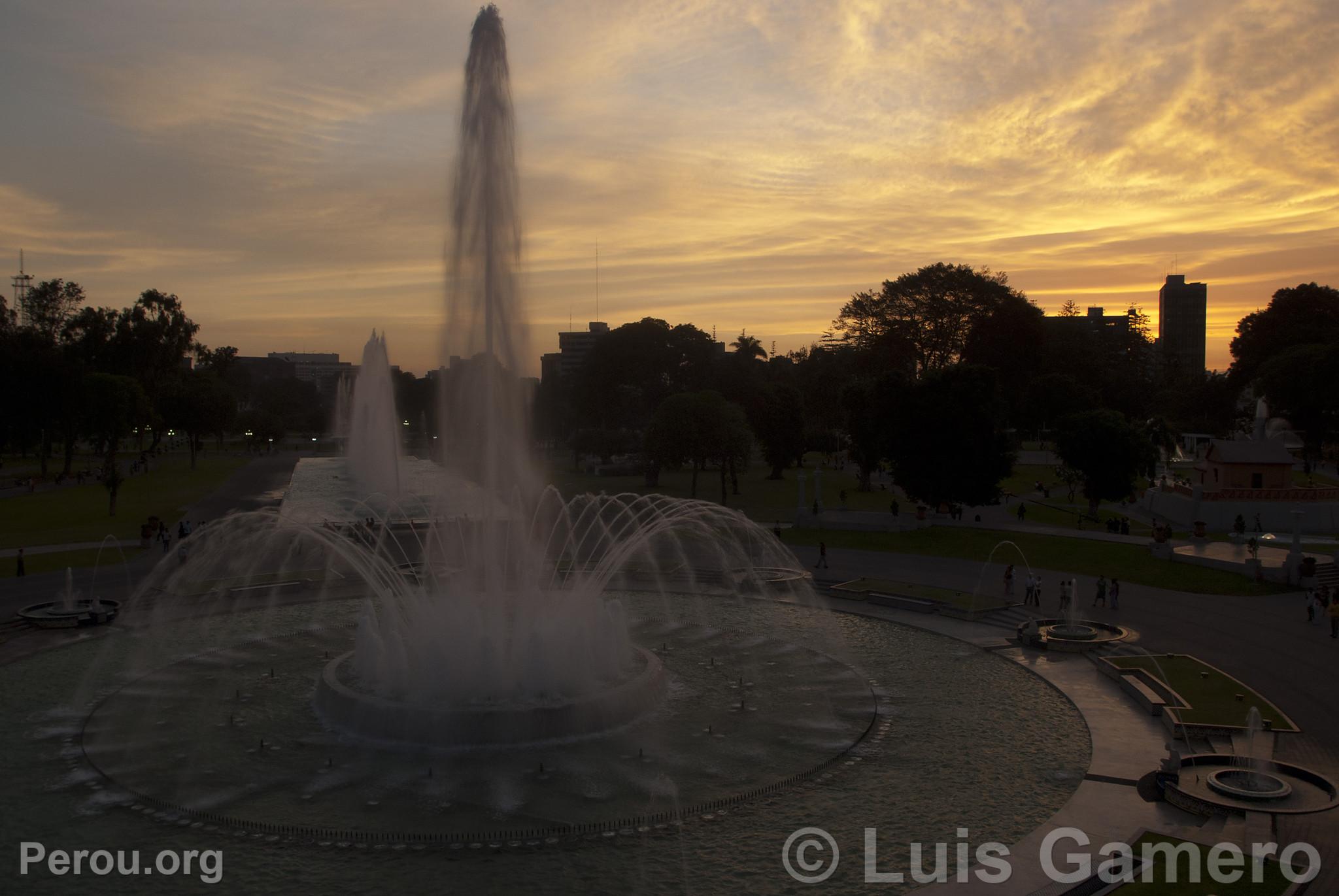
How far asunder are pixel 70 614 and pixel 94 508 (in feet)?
111

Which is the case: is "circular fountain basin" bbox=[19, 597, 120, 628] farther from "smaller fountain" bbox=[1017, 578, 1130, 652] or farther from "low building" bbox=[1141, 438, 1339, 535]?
"low building" bbox=[1141, 438, 1339, 535]

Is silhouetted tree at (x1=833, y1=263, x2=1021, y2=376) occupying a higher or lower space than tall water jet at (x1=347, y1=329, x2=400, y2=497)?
higher

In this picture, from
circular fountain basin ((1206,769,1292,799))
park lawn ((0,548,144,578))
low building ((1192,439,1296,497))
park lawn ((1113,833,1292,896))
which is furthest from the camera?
low building ((1192,439,1296,497))

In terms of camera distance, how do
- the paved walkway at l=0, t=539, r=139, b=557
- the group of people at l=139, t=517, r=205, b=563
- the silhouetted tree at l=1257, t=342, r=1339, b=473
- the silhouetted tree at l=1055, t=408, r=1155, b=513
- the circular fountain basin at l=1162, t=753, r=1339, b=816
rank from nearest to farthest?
the circular fountain basin at l=1162, t=753, r=1339, b=816 → the paved walkway at l=0, t=539, r=139, b=557 → the group of people at l=139, t=517, r=205, b=563 → the silhouetted tree at l=1055, t=408, r=1155, b=513 → the silhouetted tree at l=1257, t=342, r=1339, b=473

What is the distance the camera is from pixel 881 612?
30.9m

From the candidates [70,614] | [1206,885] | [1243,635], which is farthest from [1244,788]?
[70,614]

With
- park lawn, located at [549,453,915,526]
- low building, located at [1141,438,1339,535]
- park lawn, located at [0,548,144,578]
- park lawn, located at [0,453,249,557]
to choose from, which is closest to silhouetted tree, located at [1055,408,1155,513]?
low building, located at [1141,438,1339,535]

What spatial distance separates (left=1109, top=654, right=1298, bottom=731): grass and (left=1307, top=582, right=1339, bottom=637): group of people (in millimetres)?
5906

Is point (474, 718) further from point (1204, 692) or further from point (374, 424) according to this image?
point (374, 424)

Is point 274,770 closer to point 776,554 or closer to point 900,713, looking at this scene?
point 900,713

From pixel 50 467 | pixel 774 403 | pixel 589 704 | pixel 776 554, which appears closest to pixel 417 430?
pixel 50 467

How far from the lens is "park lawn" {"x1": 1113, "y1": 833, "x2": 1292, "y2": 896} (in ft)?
41.0

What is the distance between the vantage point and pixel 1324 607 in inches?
1185

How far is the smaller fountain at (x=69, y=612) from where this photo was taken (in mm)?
28188
